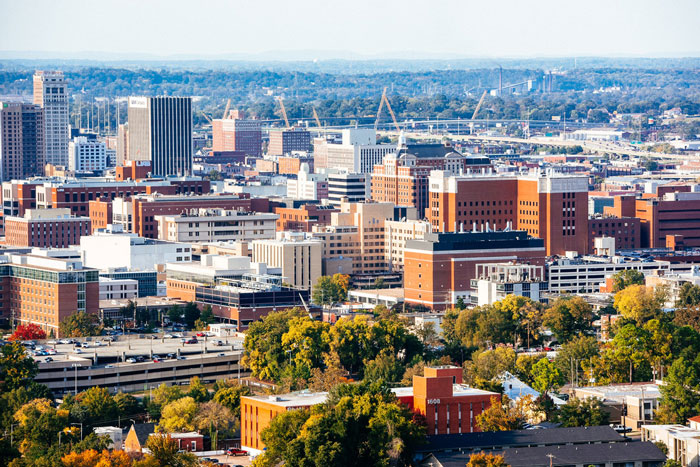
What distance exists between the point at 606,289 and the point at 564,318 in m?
16.5

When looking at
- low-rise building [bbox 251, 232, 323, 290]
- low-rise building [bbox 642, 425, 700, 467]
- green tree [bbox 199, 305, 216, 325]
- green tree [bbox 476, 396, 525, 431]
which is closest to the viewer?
low-rise building [bbox 642, 425, 700, 467]

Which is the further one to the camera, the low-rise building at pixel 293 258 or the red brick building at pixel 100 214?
the red brick building at pixel 100 214

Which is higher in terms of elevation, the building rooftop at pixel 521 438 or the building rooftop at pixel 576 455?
the building rooftop at pixel 521 438

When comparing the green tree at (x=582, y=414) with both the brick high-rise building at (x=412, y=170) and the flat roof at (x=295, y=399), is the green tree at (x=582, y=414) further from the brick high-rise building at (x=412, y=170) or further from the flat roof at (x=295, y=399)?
the brick high-rise building at (x=412, y=170)

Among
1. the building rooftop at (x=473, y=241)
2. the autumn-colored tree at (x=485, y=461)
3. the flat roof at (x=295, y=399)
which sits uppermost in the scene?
the building rooftop at (x=473, y=241)

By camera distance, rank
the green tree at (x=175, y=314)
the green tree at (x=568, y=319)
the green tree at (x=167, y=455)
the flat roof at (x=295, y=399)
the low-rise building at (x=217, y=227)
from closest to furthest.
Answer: the green tree at (x=167, y=455) < the flat roof at (x=295, y=399) < the green tree at (x=568, y=319) < the green tree at (x=175, y=314) < the low-rise building at (x=217, y=227)

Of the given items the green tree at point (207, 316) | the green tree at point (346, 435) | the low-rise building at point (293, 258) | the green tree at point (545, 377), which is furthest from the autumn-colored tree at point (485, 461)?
the low-rise building at point (293, 258)

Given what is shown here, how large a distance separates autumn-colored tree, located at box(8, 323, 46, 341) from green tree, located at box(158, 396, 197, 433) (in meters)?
17.7

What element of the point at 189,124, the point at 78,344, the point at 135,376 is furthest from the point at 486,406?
the point at 189,124

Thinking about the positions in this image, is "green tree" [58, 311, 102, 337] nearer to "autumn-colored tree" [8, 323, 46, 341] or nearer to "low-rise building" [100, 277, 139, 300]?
"autumn-colored tree" [8, 323, 46, 341]

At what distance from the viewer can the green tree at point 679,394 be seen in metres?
63.7

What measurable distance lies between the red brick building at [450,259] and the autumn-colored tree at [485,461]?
145ft

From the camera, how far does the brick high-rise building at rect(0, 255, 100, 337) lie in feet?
291

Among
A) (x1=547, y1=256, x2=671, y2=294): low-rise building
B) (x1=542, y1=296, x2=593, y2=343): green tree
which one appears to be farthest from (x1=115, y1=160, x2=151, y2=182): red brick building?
(x1=542, y1=296, x2=593, y2=343): green tree
